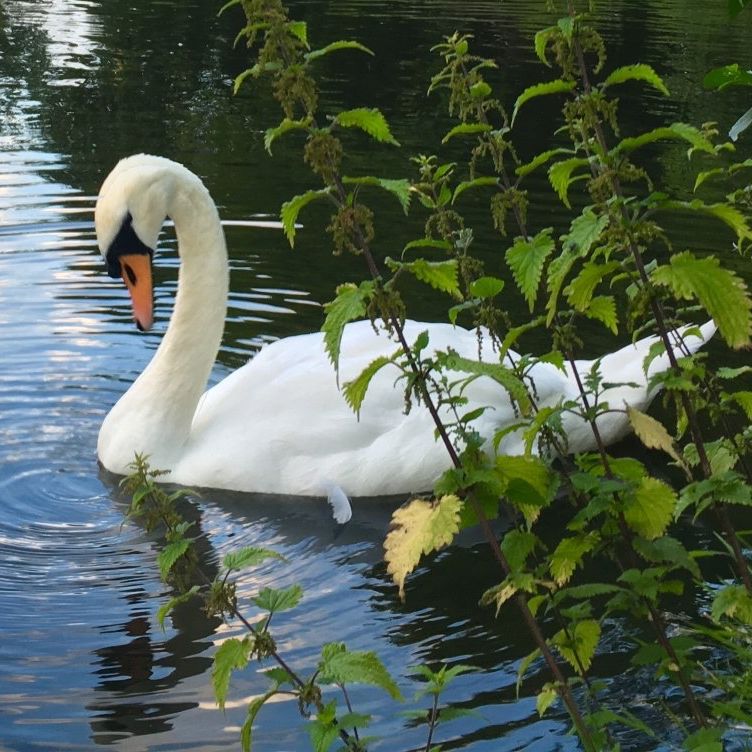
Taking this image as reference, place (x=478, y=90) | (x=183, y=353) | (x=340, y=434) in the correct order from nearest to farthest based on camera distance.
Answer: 1. (x=478, y=90)
2. (x=340, y=434)
3. (x=183, y=353)

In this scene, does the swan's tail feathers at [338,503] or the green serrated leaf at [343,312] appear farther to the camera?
the swan's tail feathers at [338,503]

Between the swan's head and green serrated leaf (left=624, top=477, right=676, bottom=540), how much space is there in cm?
381

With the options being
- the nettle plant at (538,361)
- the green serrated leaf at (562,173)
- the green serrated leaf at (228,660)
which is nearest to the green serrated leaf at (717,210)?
the nettle plant at (538,361)

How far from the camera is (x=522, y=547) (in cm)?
301

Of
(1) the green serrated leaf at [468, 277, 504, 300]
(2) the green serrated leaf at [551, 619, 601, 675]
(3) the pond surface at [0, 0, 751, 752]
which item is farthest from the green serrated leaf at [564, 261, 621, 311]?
(3) the pond surface at [0, 0, 751, 752]

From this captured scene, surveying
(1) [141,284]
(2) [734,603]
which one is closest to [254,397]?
(1) [141,284]

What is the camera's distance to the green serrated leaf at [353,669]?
276 cm

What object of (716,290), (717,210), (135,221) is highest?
(717,210)

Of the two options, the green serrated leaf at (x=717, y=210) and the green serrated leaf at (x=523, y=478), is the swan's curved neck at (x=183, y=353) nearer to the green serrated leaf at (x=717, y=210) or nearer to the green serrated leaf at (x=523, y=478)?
the green serrated leaf at (x=523, y=478)

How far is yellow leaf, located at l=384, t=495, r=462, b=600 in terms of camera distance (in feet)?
9.03

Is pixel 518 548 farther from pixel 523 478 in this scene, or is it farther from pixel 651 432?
pixel 651 432

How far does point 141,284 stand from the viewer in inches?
253

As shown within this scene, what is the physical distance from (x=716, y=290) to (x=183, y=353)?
4.32 meters

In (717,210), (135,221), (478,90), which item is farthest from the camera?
(135,221)
